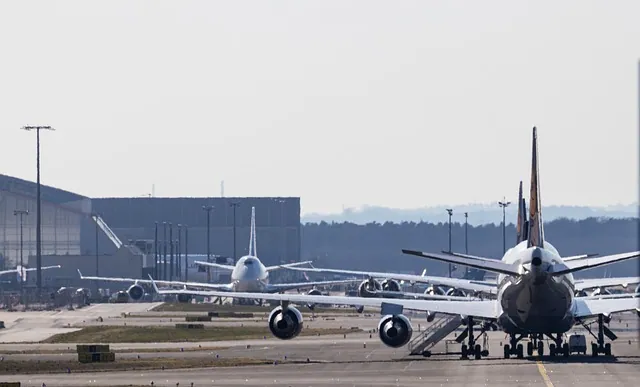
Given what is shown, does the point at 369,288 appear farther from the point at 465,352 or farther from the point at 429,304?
the point at 465,352

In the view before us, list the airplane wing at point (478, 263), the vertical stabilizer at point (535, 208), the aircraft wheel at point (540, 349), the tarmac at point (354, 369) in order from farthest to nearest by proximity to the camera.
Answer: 1. the aircraft wheel at point (540, 349)
2. the vertical stabilizer at point (535, 208)
3. the tarmac at point (354, 369)
4. the airplane wing at point (478, 263)

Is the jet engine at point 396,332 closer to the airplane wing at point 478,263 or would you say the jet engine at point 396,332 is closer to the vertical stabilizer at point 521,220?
the airplane wing at point 478,263

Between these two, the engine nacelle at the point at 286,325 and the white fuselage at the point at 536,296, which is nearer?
the white fuselage at the point at 536,296

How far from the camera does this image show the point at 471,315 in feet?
275

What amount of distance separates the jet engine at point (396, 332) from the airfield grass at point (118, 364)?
5.35 meters

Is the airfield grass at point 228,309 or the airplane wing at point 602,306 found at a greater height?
the airplane wing at point 602,306

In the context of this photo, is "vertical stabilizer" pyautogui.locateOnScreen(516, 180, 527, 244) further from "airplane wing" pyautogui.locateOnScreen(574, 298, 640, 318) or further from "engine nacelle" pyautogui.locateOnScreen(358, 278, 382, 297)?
"engine nacelle" pyautogui.locateOnScreen(358, 278, 382, 297)

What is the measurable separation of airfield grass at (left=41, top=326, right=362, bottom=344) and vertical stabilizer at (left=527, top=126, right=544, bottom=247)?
112 ft

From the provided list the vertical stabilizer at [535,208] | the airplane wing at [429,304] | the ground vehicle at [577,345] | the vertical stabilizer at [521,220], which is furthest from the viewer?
the vertical stabilizer at [521,220]

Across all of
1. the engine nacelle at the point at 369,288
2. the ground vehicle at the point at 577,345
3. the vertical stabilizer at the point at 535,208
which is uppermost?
the vertical stabilizer at the point at 535,208

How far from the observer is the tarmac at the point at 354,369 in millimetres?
68938

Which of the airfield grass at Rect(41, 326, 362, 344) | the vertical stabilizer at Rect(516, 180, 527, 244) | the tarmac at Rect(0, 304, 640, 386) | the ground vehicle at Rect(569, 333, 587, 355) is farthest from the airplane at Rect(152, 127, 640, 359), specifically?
the airfield grass at Rect(41, 326, 362, 344)

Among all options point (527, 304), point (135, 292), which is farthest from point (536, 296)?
point (135, 292)

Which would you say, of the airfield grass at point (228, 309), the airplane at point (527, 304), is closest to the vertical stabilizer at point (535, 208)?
the airplane at point (527, 304)
